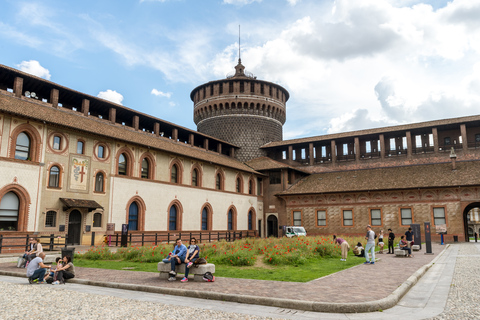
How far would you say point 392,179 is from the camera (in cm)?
3966

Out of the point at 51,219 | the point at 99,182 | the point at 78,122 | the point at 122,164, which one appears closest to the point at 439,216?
the point at 122,164

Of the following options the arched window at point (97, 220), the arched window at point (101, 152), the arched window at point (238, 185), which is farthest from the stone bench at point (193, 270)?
the arched window at point (238, 185)

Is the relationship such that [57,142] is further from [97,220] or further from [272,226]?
[272,226]

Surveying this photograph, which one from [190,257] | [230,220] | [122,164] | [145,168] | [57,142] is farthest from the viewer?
[230,220]

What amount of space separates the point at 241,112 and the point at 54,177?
30.2 meters

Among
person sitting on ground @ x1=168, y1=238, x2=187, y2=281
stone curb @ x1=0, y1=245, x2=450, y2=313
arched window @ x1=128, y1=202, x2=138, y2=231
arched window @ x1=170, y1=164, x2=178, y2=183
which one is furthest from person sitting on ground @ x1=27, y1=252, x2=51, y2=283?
arched window @ x1=170, y1=164, x2=178, y2=183

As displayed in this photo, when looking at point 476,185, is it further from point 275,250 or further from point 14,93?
point 14,93

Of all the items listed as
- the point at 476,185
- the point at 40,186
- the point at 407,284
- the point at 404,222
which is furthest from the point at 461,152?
the point at 40,186

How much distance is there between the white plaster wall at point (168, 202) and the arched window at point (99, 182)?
0.85 m

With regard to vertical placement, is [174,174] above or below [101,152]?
below

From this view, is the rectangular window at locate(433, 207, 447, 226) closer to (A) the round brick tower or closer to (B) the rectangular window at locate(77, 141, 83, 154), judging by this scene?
(A) the round brick tower

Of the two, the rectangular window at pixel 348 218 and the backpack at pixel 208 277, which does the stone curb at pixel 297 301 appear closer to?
the backpack at pixel 208 277

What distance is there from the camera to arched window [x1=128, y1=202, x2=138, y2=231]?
2922cm

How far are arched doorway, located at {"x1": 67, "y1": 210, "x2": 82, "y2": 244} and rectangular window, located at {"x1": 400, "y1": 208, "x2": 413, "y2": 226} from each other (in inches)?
1194
